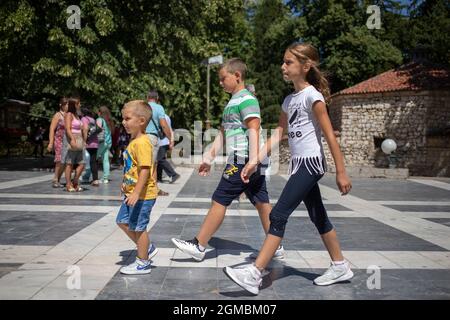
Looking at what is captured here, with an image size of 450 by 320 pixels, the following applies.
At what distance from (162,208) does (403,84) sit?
72.7ft

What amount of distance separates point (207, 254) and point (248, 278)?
1.38 metres

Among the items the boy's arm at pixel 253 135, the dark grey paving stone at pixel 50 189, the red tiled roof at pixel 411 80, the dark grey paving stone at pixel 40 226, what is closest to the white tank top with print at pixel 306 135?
the boy's arm at pixel 253 135

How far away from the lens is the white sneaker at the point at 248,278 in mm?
3504

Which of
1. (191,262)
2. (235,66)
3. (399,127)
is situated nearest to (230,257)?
(191,262)

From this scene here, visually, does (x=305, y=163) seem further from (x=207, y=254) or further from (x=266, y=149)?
(x=207, y=254)

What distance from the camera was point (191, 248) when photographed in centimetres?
440

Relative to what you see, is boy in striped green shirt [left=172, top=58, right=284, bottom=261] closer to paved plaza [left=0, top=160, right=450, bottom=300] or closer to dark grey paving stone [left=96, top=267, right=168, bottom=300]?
paved plaza [left=0, top=160, right=450, bottom=300]

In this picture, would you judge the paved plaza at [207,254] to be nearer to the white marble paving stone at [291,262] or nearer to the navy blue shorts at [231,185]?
the white marble paving stone at [291,262]

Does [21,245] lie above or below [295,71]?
below

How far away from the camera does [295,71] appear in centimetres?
390

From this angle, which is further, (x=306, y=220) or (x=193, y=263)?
(x=306, y=220)

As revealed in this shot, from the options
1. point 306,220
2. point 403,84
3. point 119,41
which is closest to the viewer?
point 306,220
